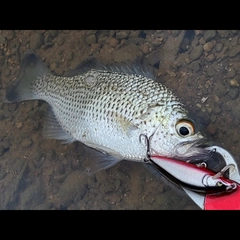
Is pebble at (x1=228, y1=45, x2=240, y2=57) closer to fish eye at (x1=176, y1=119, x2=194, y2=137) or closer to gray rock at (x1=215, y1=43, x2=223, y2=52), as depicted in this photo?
gray rock at (x1=215, y1=43, x2=223, y2=52)

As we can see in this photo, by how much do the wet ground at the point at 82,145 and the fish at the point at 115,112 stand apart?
0.33 metres

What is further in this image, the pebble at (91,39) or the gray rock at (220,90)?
the pebble at (91,39)

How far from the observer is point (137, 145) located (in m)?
2.23

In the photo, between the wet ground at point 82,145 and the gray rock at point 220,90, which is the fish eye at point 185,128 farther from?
the gray rock at point 220,90

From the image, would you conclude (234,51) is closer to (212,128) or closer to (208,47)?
(208,47)

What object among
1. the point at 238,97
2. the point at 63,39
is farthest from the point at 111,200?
the point at 63,39

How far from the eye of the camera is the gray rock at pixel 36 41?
3232 mm

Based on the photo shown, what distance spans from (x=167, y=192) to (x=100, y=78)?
1.01m

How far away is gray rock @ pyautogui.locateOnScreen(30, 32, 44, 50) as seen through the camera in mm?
3232

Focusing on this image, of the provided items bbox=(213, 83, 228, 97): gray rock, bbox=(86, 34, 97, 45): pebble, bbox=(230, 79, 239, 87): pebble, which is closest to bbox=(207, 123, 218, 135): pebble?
bbox=(213, 83, 228, 97): gray rock

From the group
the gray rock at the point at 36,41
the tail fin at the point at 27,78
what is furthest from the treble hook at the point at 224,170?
the gray rock at the point at 36,41

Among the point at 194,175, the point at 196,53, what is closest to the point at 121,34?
the point at 196,53

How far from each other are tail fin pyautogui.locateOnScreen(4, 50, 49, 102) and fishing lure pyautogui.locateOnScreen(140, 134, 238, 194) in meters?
1.07

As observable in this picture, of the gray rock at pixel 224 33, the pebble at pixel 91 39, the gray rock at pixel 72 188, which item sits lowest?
the gray rock at pixel 72 188
